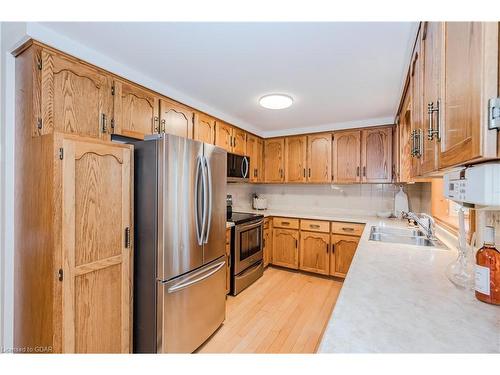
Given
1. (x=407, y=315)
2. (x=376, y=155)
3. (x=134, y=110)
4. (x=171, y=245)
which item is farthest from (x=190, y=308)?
(x=376, y=155)

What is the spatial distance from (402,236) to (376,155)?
4.27 feet

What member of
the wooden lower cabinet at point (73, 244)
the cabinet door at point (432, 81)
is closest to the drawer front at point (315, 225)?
the cabinet door at point (432, 81)

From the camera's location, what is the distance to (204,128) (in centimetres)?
265

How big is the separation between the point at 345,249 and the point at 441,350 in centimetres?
263

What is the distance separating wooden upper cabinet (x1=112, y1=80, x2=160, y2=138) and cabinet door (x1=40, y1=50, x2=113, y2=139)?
0.06 m

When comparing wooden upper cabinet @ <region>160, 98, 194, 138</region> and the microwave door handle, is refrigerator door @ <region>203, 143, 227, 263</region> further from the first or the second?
wooden upper cabinet @ <region>160, 98, 194, 138</region>

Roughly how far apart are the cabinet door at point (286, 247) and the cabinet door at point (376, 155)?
50.7 inches

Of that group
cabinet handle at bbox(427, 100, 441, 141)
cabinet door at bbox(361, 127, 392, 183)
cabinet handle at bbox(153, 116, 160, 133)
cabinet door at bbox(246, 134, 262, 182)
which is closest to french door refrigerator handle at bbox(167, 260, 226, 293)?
cabinet handle at bbox(153, 116, 160, 133)

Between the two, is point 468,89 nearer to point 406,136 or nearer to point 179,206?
point 179,206

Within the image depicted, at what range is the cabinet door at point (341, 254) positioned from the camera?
307 centimetres

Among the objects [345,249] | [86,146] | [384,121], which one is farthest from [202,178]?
[384,121]

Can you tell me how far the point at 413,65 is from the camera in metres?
1.47

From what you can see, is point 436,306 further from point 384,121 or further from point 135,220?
point 384,121

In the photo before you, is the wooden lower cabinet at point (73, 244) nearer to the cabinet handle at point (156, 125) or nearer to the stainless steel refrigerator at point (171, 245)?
the stainless steel refrigerator at point (171, 245)
